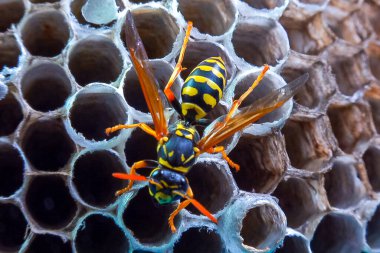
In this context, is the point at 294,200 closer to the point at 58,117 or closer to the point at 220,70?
the point at 220,70

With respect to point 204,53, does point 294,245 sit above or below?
below

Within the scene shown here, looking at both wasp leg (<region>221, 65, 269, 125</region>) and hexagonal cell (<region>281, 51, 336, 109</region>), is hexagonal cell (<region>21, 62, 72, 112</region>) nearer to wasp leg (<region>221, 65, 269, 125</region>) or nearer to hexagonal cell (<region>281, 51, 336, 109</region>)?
wasp leg (<region>221, 65, 269, 125</region>)

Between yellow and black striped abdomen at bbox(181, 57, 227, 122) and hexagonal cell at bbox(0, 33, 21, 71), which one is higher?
yellow and black striped abdomen at bbox(181, 57, 227, 122)

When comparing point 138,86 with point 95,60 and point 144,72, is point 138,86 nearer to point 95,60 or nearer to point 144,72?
point 95,60

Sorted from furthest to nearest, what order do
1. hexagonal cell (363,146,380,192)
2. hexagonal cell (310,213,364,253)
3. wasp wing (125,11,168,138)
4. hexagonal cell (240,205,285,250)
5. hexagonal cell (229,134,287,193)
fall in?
hexagonal cell (363,146,380,192)
hexagonal cell (310,213,364,253)
hexagonal cell (229,134,287,193)
hexagonal cell (240,205,285,250)
wasp wing (125,11,168,138)

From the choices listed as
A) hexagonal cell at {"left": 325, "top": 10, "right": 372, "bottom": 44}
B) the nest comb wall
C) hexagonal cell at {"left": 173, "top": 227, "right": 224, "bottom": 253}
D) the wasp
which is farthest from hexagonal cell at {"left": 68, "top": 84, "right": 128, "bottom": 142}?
hexagonal cell at {"left": 325, "top": 10, "right": 372, "bottom": 44}

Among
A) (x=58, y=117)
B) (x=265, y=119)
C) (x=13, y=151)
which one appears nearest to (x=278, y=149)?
(x=265, y=119)

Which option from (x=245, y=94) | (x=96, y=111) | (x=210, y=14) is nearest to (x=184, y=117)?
(x=245, y=94)
